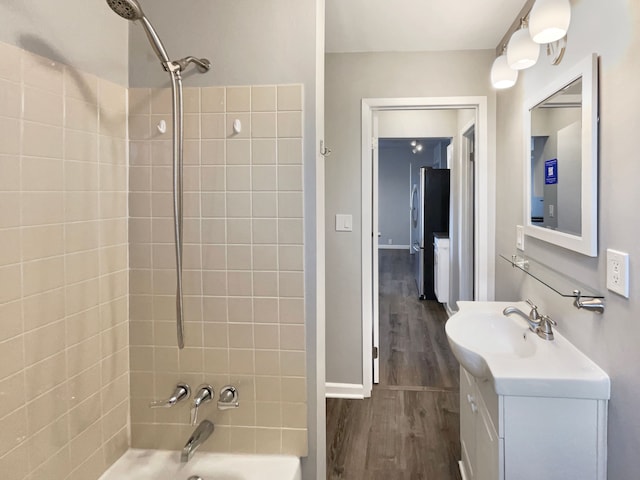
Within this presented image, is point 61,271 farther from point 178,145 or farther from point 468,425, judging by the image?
point 468,425

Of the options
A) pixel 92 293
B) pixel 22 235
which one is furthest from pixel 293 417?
pixel 22 235

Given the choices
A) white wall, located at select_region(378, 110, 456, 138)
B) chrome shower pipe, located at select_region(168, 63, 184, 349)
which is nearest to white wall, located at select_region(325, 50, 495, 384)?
chrome shower pipe, located at select_region(168, 63, 184, 349)

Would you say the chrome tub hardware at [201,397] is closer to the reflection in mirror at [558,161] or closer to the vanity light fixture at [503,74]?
the reflection in mirror at [558,161]

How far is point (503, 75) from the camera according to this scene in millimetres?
2047

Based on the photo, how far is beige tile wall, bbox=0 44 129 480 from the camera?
1.02 metres

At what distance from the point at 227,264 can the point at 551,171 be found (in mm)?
1384

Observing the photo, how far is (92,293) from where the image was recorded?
51.1 inches

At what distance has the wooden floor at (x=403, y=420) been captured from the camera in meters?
2.10

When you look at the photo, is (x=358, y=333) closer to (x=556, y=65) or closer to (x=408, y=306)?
(x=556, y=65)

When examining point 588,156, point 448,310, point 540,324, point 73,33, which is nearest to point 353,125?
point 588,156

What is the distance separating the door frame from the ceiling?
327mm

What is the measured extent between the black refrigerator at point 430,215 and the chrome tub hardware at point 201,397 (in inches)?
172

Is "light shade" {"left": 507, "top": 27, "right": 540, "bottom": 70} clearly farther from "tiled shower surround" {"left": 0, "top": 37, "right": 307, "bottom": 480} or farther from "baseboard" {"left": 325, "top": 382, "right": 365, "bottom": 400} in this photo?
"baseboard" {"left": 325, "top": 382, "right": 365, "bottom": 400}

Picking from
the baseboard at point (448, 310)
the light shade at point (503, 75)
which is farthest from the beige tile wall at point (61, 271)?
the baseboard at point (448, 310)
